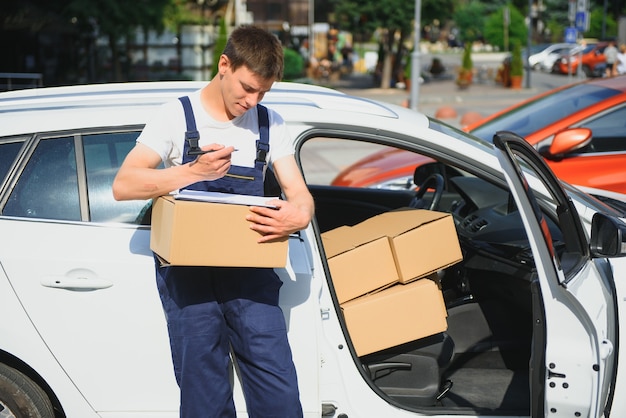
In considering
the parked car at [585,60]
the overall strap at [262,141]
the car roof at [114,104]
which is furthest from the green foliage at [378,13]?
the overall strap at [262,141]

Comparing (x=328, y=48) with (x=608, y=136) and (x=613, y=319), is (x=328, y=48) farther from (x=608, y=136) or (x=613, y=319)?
(x=613, y=319)

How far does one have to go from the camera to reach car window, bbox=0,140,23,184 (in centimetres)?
306

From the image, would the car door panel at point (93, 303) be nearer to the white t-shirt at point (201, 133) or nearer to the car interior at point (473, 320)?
the white t-shirt at point (201, 133)

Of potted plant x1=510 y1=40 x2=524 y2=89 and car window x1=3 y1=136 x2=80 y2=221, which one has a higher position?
car window x1=3 y1=136 x2=80 y2=221

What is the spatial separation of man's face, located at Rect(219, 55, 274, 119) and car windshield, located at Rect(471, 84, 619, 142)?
3935 millimetres

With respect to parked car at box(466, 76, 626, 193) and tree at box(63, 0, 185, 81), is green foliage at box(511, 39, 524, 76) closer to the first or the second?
tree at box(63, 0, 185, 81)

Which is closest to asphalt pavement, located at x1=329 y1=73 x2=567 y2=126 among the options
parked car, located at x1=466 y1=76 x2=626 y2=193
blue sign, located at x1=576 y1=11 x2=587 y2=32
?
blue sign, located at x1=576 y1=11 x2=587 y2=32

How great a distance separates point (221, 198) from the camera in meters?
2.63

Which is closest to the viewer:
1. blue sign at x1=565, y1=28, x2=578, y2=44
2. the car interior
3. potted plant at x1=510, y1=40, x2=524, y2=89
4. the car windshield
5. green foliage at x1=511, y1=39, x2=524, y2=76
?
the car interior

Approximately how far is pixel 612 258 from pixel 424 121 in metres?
1.00

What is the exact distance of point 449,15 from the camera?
3000 centimetres

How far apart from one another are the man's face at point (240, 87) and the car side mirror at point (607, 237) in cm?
123

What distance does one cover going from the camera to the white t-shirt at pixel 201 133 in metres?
2.70

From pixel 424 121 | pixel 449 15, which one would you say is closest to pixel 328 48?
pixel 449 15
